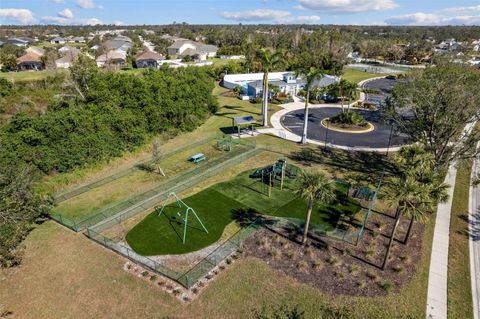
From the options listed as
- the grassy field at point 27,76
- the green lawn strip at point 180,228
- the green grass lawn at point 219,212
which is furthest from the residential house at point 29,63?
the green lawn strip at point 180,228

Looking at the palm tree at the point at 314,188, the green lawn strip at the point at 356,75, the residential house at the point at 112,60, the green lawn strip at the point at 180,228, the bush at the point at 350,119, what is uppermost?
the residential house at the point at 112,60

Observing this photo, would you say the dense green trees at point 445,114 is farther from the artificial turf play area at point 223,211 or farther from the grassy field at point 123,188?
the grassy field at point 123,188

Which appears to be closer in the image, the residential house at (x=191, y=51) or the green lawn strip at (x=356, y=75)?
the green lawn strip at (x=356, y=75)

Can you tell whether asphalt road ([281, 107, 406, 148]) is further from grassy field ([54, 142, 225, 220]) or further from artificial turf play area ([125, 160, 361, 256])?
grassy field ([54, 142, 225, 220])

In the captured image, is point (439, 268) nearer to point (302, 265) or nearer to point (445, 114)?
point (302, 265)

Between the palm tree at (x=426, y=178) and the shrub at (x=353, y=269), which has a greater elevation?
the palm tree at (x=426, y=178)

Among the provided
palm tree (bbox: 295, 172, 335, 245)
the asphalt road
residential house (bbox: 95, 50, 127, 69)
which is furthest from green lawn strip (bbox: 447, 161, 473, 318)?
residential house (bbox: 95, 50, 127, 69)

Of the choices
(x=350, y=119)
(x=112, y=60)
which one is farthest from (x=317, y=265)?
(x=112, y=60)
